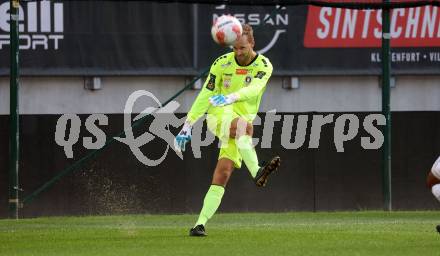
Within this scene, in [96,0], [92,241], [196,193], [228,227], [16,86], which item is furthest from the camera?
[96,0]

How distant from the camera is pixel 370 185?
56.0 ft

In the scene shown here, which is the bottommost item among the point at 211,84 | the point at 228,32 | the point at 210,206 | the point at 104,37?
Result: the point at 210,206

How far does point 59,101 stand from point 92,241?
333 inches

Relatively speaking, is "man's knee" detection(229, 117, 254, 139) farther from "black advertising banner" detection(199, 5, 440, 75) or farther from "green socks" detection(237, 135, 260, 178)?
"black advertising banner" detection(199, 5, 440, 75)

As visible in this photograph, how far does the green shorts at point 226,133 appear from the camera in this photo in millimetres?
11875

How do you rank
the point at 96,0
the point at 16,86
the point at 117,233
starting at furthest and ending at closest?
the point at 96,0 < the point at 16,86 < the point at 117,233

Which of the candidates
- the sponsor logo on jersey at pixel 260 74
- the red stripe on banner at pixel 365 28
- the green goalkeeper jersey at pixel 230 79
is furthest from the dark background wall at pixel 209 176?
the sponsor logo on jersey at pixel 260 74

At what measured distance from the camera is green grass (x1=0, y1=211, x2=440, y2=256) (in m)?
10.4

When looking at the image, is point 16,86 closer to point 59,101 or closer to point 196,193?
point 196,193

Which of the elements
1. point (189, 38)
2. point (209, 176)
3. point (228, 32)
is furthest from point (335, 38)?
point (228, 32)

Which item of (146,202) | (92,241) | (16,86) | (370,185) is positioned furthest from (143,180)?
(92,241)

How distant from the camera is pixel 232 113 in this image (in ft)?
39.4

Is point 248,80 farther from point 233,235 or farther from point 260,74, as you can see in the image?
point 233,235

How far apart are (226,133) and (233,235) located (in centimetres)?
97
